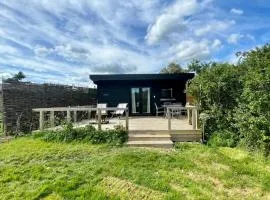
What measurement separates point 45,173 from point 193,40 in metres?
13.3

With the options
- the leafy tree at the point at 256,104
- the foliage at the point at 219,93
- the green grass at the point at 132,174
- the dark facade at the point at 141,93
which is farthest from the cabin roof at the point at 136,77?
the green grass at the point at 132,174

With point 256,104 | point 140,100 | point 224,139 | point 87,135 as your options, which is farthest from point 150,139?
point 140,100

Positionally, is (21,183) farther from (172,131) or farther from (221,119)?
(221,119)

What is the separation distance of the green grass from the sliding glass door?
9.76 meters

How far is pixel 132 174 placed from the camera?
5863mm

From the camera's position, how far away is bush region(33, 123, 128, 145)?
29.5 feet

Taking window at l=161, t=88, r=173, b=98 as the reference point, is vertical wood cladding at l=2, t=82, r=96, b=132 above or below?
below

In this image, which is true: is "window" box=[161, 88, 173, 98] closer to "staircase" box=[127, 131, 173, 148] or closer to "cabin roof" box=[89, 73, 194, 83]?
"cabin roof" box=[89, 73, 194, 83]

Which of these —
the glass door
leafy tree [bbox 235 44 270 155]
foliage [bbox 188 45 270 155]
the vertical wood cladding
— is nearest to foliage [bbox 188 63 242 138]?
foliage [bbox 188 45 270 155]

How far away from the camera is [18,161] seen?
23.1 ft

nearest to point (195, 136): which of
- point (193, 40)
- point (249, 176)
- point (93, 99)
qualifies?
point (249, 176)

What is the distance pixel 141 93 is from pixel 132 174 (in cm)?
1211

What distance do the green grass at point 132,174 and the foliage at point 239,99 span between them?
2.01ft

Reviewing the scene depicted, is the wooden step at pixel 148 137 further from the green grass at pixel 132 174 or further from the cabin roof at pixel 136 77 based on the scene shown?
the cabin roof at pixel 136 77
